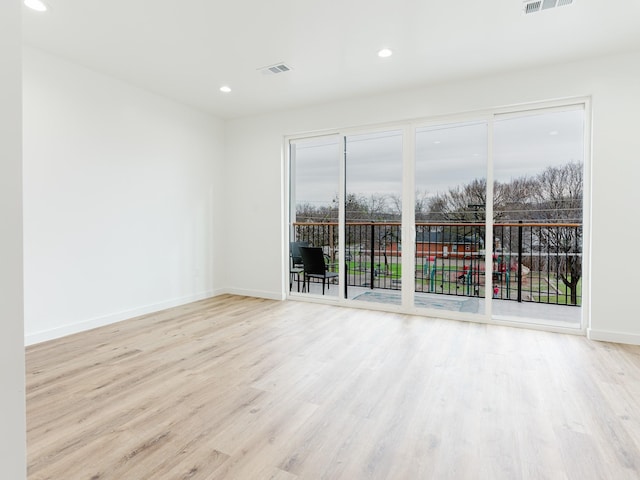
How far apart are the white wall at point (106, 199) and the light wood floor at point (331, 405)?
48cm

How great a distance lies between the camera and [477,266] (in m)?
4.07

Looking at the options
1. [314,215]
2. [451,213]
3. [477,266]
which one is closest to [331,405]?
[477,266]

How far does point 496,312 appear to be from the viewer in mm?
4082

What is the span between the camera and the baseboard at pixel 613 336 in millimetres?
3205

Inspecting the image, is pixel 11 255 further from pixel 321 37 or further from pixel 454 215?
pixel 454 215

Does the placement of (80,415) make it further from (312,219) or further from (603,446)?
(312,219)

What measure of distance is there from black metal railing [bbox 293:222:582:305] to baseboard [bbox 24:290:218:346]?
218cm

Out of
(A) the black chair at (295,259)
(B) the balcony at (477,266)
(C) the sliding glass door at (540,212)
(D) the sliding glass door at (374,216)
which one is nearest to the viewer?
(C) the sliding glass door at (540,212)

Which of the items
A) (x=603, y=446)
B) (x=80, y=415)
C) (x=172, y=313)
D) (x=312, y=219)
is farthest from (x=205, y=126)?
(x=603, y=446)

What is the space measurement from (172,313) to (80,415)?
229 cm

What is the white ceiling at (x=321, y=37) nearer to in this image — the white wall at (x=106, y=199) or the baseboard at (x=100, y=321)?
the white wall at (x=106, y=199)

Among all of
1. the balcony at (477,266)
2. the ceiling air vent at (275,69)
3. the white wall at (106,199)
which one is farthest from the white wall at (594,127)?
the ceiling air vent at (275,69)

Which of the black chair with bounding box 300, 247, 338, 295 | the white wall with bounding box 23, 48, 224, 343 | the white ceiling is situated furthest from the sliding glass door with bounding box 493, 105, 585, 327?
the white wall with bounding box 23, 48, 224, 343

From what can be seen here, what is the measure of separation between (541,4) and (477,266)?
8.34 ft
